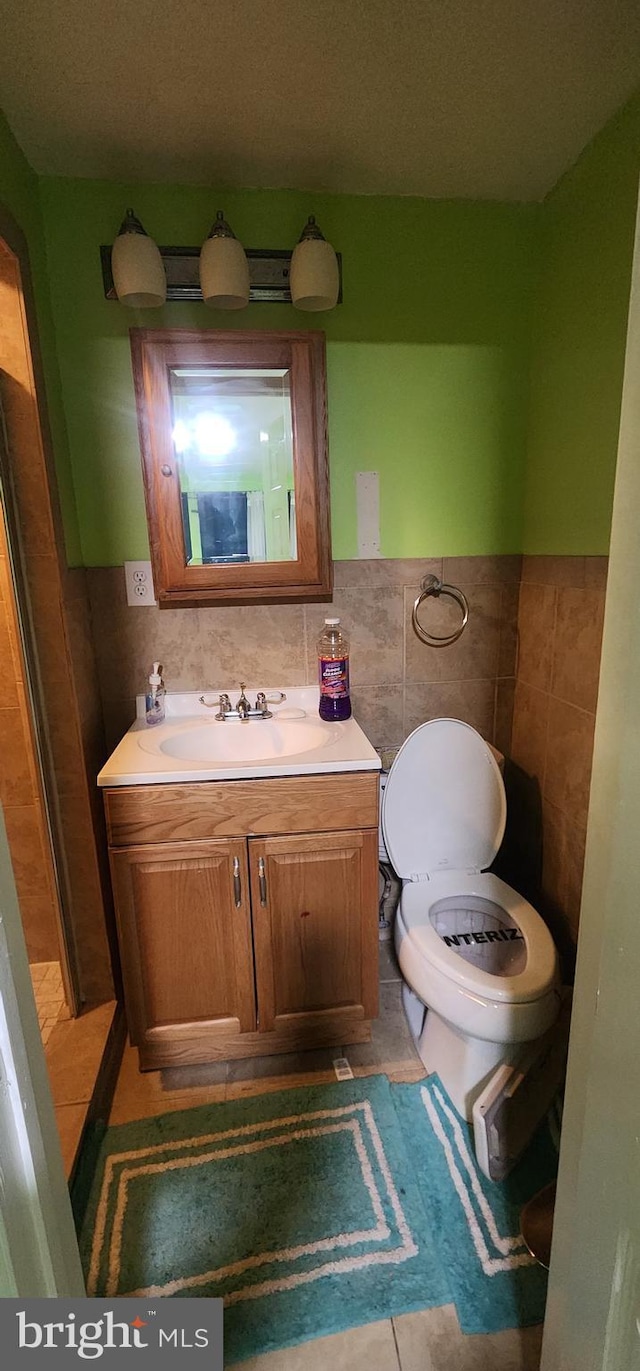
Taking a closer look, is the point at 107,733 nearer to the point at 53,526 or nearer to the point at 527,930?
the point at 53,526

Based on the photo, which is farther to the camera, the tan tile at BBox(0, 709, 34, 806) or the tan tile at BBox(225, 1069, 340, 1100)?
the tan tile at BBox(0, 709, 34, 806)

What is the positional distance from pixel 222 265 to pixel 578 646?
4.03 feet

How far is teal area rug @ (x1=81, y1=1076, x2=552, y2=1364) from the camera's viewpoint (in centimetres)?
97

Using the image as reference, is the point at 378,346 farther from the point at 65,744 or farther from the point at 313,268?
the point at 65,744

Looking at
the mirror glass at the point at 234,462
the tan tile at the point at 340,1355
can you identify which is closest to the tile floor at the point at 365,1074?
the tan tile at the point at 340,1355

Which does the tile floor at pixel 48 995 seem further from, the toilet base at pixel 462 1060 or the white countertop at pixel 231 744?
the toilet base at pixel 462 1060

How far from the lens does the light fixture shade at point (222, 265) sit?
1.25 metres

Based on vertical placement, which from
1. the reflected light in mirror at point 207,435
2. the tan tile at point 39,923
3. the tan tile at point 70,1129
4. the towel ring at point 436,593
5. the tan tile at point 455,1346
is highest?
the reflected light in mirror at point 207,435

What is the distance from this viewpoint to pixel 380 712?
1654mm

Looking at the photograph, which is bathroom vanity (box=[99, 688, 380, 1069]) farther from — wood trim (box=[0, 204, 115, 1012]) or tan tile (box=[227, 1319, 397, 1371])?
tan tile (box=[227, 1319, 397, 1371])

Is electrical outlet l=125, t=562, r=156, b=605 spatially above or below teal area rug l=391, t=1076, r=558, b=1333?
above

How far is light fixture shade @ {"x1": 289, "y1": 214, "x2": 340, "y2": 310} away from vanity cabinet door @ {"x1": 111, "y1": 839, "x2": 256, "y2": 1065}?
1.29 meters

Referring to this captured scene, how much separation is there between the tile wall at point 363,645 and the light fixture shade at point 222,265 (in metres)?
0.69

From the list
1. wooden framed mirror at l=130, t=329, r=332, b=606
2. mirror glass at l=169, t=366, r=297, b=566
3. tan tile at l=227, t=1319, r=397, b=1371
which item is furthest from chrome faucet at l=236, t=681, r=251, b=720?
tan tile at l=227, t=1319, r=397, b=1371
